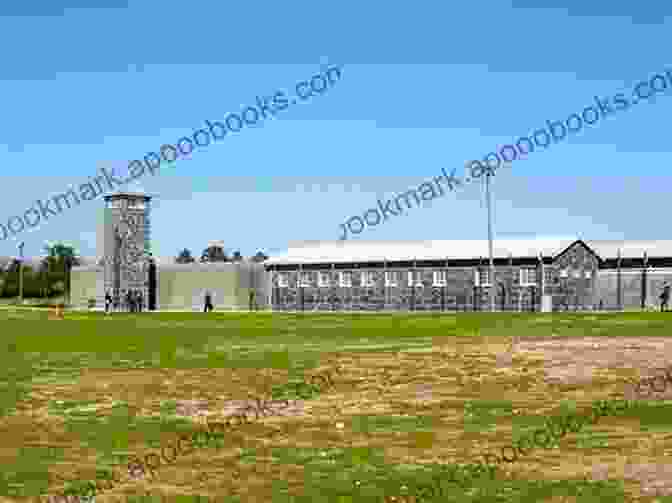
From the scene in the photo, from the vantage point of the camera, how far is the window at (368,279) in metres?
79.1

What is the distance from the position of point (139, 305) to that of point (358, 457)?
74.0 meters

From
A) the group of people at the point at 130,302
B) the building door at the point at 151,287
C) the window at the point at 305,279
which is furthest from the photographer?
the building door at the point at 151,287

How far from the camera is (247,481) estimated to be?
36.4 ft

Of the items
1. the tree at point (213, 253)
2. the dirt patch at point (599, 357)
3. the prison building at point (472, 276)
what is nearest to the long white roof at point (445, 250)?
the prison building at point (472, 276)

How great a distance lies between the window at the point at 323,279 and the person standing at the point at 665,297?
2478 cm

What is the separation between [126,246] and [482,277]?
30.0 meters

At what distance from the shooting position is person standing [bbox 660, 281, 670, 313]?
227ft

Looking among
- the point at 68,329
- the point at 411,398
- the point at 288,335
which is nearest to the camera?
the point at 411,398

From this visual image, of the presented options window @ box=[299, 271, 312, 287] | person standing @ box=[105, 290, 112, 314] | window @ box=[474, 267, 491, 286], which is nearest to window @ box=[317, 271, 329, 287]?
window @ box=[299, 271, 312, 287]

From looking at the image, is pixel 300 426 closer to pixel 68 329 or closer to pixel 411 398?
pixel 411 398

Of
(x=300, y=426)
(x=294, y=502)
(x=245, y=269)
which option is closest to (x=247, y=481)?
(x=294, y=502)

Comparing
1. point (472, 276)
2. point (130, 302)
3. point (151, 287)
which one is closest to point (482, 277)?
point (472, 276)

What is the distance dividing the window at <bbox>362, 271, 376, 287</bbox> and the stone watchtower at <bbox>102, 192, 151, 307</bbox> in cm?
1916

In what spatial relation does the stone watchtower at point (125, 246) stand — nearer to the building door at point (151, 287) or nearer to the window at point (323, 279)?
the building door at point (151, 287)
